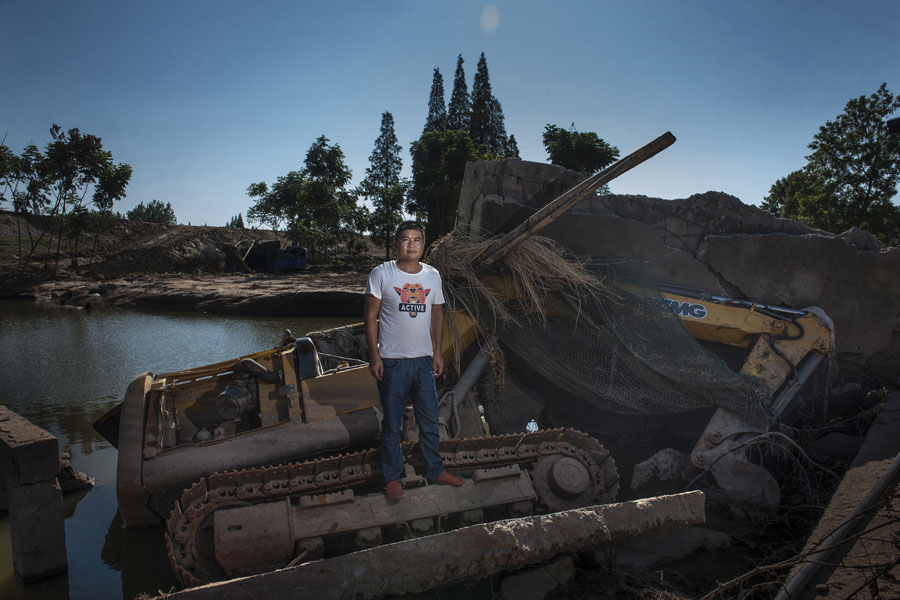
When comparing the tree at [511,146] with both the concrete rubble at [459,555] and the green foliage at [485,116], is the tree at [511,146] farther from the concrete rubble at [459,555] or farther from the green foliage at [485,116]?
the concrete rubble at [459,555]

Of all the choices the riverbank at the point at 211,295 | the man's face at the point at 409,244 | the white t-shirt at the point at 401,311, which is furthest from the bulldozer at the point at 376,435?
the riverbank at the point at 211,295

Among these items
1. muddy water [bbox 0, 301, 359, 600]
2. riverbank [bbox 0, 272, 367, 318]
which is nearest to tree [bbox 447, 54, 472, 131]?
riverbank [bbox 0, 272, 367, 318]

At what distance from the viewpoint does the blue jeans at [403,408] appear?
11.1 feet

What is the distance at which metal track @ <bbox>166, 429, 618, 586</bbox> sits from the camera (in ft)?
10.4

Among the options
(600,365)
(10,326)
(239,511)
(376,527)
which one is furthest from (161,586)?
(10,326)

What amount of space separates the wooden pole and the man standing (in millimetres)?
1413

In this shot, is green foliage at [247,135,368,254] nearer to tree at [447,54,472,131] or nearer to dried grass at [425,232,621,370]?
tree at [447,54,472,131]

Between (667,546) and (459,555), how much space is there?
186cm

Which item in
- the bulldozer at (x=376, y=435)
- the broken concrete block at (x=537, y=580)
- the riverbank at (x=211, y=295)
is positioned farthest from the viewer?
the riverbank at (x=211, y=295)

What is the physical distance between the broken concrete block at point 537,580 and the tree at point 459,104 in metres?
37.4

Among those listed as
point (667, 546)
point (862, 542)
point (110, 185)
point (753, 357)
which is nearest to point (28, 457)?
point (667, 546)

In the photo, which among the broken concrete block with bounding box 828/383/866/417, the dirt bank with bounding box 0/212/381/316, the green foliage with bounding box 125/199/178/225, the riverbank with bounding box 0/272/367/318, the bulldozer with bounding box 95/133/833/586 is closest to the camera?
the bulldozer with bounding box 95/133/833/586

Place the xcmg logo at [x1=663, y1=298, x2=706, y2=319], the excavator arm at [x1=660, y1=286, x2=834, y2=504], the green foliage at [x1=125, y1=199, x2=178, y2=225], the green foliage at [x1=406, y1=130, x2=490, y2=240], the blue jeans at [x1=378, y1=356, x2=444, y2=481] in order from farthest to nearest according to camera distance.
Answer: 1. the green foliage at [x1=125, y1=199, x2=178, y2=225]
2. the green foliage at [x1=406, y1=130, x2=490, y2=240]
3. the xcmg logo at [x1=663, y1=298, x2=706, y2=319]
4. the excavator arm at [x1=660, y1=286, x2=834, y2=504]
5. the blue jeans at [x1=378, y1=356, x2=444, y2=481]

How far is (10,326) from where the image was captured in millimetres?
15156
